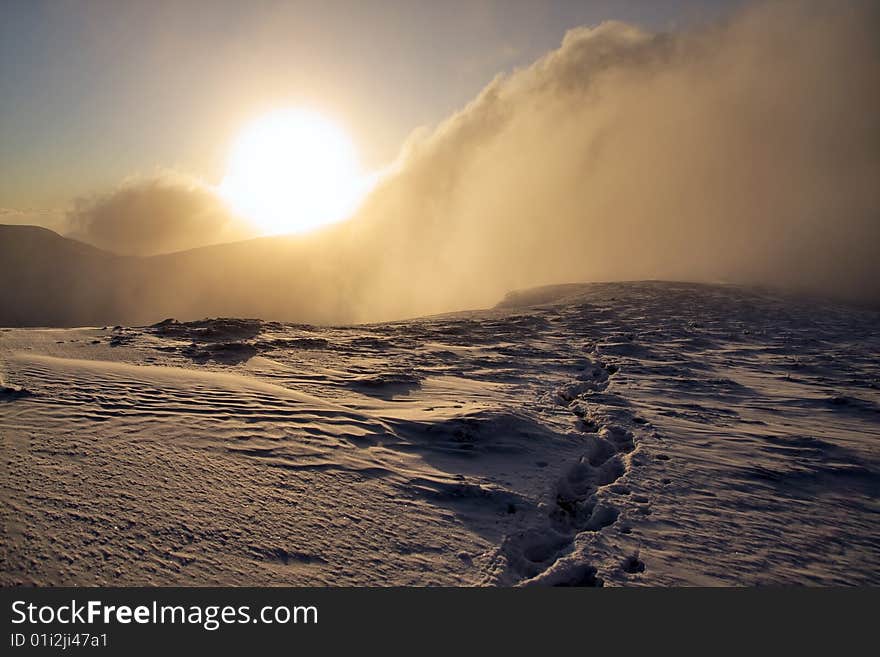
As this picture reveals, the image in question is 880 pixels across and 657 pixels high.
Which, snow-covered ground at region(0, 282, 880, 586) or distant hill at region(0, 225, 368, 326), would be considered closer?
snow-covered ground at region(0, 282, 880, 586)

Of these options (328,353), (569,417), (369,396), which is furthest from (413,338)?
(569,417)

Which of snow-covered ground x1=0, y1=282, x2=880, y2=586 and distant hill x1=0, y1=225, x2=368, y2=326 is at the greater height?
distant hill x1=0, y1=225, x2=368, y2=326

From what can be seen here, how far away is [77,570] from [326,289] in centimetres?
4992

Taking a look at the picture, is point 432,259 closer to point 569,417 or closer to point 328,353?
point 328,353

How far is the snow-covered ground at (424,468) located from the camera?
135 inches

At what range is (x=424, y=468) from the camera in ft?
16.7

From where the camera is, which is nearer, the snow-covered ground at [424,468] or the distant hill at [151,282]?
the snow-covered ground at [424,468]

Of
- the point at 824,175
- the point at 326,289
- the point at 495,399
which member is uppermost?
the point at 824,175

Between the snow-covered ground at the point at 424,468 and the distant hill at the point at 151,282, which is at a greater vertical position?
the distant hill at the point at 151,282

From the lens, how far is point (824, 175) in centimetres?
4069

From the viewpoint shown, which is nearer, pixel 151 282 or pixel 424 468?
pixel 424 468

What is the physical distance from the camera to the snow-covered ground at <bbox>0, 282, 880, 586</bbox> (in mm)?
3434

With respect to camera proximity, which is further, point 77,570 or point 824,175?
point 824,175

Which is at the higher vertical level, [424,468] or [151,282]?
[151,282]
